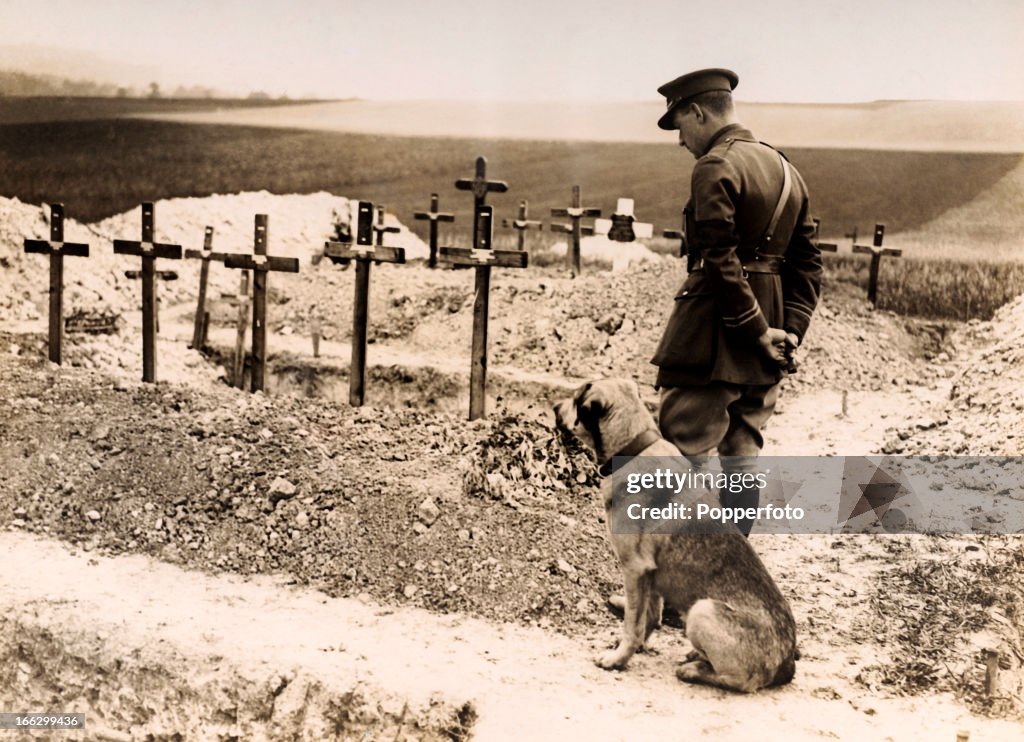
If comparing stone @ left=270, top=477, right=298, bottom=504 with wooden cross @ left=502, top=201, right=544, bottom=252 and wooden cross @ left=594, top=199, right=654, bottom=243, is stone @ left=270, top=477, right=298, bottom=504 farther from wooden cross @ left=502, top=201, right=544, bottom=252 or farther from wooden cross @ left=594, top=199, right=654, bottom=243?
wooden cross @ left=502, top=201, right=544, bottom=252

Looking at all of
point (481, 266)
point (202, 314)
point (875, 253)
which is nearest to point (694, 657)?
point (481, 266)

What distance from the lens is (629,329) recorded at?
712cm

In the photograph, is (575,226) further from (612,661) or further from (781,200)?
(612,661)

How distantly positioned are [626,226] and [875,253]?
5.46 feet

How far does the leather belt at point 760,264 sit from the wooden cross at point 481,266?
74.5 inches

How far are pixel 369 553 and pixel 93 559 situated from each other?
144cm

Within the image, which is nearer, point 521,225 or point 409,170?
point 409,170

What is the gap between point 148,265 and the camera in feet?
21.4

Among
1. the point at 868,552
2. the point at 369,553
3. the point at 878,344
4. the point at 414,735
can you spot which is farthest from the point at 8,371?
the point at 878,344

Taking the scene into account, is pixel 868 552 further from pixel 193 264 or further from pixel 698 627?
pixel 193 264

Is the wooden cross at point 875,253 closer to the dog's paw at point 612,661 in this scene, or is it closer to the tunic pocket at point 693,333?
the tunic pocket at point 693,333

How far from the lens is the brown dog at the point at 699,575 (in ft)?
13.5

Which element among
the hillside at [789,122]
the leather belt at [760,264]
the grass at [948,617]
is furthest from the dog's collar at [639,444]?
the hillside at [789,122]

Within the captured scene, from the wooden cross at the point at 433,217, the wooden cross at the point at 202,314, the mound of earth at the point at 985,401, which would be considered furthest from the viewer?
the wooden cross at the point at 433,217
